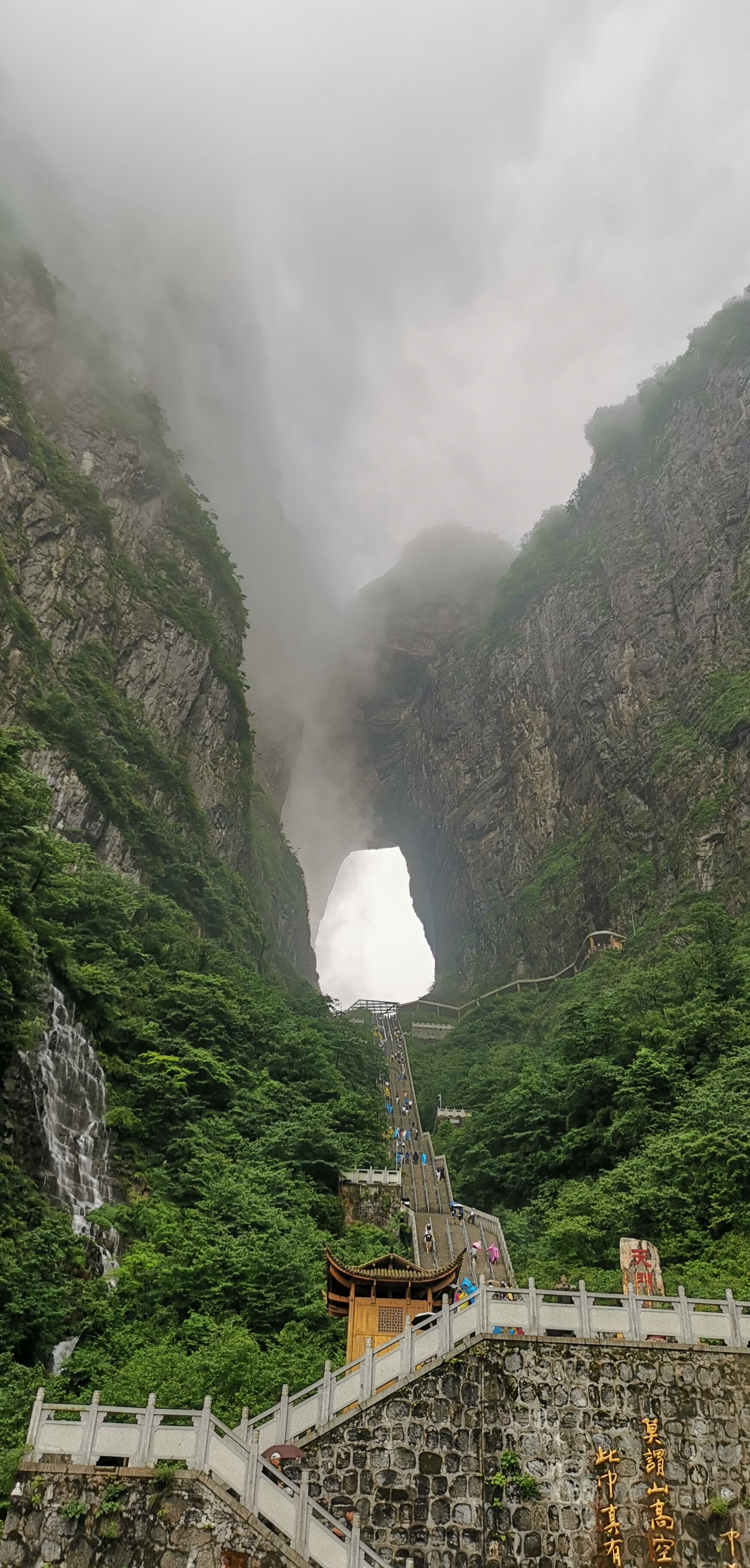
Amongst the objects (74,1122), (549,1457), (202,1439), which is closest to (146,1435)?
(202,1439)

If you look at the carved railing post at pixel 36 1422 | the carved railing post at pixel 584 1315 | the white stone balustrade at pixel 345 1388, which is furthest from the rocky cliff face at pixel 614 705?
the carved railing post at pixel 36 1422

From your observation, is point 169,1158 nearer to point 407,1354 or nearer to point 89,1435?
point 407,1354

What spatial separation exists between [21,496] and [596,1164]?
30.2 m

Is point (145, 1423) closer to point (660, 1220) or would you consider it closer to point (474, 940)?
point (660, 1220)

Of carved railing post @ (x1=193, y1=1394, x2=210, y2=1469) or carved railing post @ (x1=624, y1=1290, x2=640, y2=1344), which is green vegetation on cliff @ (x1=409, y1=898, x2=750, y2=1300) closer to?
carved railing post @ (x1=624, y1=1290, x2=640, y2=1344)

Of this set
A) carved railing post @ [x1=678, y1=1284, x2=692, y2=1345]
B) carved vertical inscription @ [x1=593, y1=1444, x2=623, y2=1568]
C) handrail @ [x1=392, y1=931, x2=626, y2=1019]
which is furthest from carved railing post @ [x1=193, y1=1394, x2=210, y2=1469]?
handrail @ [x1=392, y1=931, x2=626, y2=1019]

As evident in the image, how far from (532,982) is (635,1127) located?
29666 mm

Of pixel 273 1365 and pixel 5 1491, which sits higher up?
pixel 273 1365

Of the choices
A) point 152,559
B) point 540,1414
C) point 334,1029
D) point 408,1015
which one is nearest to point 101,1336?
point 540,1414

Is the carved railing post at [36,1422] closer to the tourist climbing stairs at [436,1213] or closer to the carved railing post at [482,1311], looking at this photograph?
the carved railing post at [482,1311]

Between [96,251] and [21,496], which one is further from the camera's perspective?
[96,251]

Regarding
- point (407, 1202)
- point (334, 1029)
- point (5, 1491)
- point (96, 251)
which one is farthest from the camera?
point (96, 251)

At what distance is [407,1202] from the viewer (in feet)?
72.3

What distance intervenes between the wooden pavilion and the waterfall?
5.48m
